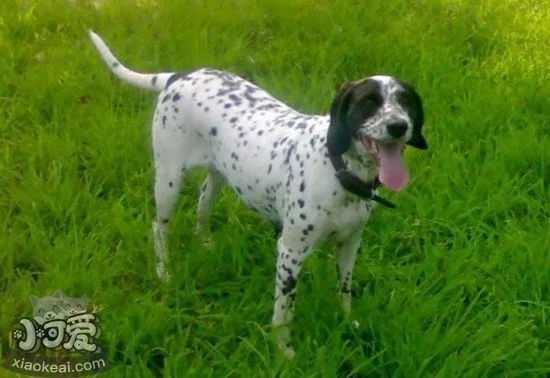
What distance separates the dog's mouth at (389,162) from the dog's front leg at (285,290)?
438 mm

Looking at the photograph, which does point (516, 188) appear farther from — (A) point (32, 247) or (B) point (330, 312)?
(A) point (32, 247)

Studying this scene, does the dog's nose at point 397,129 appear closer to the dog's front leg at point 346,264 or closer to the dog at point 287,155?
the dog at point 287,155

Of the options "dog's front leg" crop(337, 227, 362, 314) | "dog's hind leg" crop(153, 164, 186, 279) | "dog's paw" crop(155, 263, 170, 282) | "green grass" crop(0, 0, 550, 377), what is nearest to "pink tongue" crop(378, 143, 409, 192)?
"dog's front leg" crop(337, 227, 362, 314)

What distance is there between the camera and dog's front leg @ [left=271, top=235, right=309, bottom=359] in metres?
2.69

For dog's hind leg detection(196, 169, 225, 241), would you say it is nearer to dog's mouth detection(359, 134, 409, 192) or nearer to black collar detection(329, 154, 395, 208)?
black collar detection(329, 154, 395, 208)

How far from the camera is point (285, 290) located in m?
2.77

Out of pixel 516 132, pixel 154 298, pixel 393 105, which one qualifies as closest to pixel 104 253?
pixel 154 298

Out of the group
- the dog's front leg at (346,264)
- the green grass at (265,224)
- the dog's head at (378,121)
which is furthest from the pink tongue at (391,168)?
the green grass at (265,224)

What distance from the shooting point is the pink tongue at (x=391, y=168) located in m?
2.37

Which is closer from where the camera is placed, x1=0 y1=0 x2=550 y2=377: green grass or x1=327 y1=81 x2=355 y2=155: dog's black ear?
x1=327 y1=81 x2=355 y2=155: dog's black ear

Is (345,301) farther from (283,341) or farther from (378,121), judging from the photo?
(378,121)

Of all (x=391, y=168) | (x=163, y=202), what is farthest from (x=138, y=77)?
(x=391, y=168)

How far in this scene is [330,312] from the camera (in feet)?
9.65
